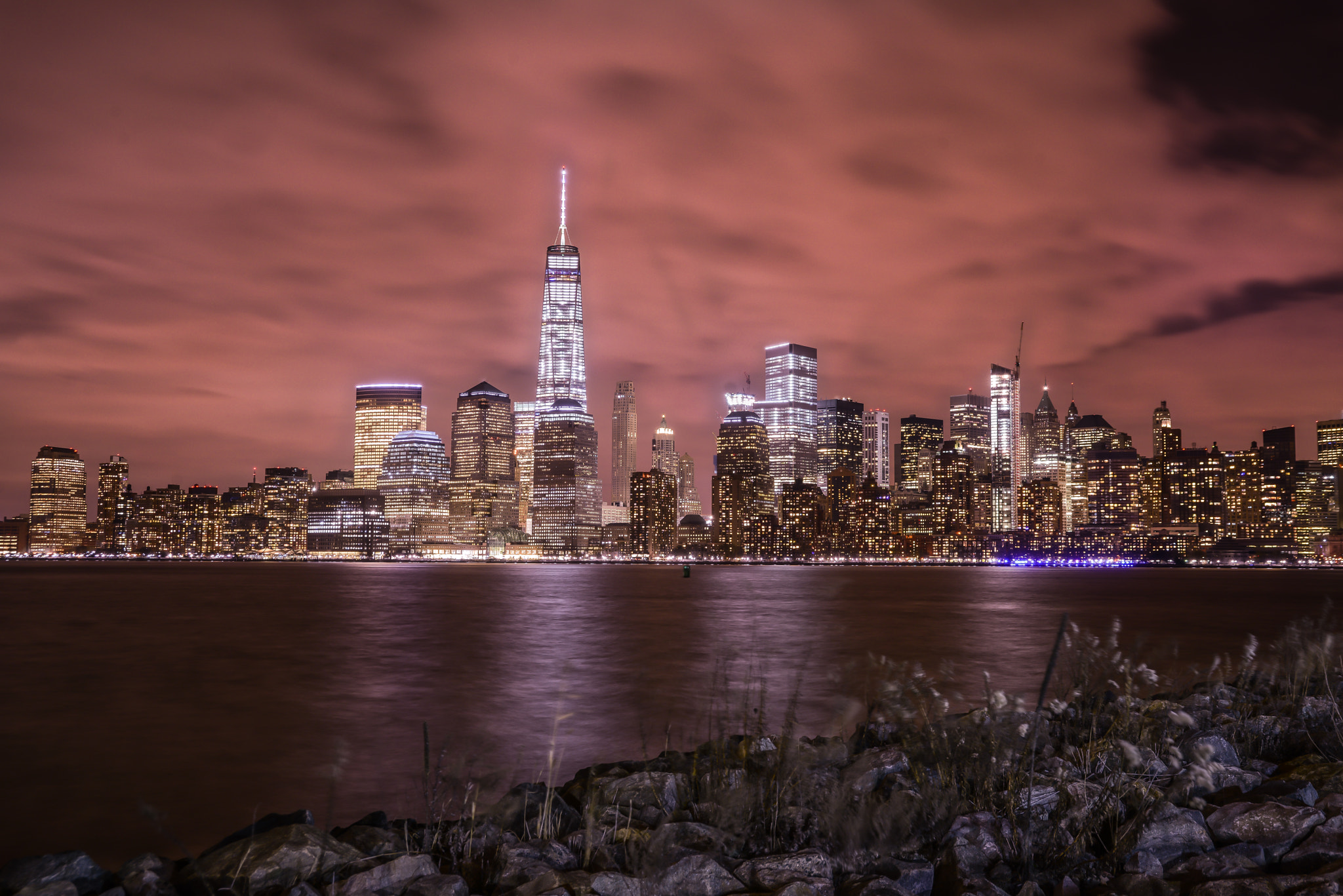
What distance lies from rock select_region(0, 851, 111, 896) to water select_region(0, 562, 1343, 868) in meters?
2.98

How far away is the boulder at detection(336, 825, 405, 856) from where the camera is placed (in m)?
8.49

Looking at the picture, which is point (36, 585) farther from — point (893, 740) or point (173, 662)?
point (893, 740)

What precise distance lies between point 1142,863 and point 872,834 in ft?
7.25

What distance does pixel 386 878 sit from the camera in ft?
24.0

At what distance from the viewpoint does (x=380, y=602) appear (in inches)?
2968

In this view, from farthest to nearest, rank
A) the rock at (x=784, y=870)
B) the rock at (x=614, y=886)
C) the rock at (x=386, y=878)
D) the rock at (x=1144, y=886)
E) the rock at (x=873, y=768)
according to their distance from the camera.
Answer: the rock at (x=873, y=768)
the rock at (x=386, y=878)
the rock at (x=784, y=870)
the rock at (x=614, y=886)
the rock at (x=1144, y=886)

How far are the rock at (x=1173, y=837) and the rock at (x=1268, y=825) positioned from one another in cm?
22

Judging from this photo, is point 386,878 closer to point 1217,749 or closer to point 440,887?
point 440,887

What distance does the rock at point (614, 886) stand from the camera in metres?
6.95

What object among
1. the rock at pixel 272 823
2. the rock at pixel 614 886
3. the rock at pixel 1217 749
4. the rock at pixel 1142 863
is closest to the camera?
the rock at pixel 614 886

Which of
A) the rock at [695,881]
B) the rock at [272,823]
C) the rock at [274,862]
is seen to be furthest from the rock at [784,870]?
the rock at [272,823]

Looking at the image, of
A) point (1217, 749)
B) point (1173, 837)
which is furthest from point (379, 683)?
point (1173, 837)

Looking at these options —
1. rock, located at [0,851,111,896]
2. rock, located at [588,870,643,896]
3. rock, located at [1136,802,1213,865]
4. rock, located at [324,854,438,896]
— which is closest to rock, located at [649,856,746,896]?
rock, located at [588,870,643,896]

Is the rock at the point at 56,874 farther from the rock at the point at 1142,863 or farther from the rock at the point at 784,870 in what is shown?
the rock at the point at 1142,863
